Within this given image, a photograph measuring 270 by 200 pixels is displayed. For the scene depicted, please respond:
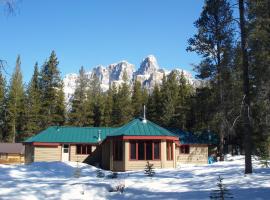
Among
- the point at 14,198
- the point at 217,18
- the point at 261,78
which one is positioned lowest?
the point at 14,198

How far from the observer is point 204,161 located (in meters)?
37.4

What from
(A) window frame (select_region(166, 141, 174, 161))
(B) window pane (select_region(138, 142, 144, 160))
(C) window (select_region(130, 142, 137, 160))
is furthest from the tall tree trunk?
(A) window frame (select_region(166, 141, 174, 161))

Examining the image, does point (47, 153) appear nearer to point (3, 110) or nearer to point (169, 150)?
point (169, 150)

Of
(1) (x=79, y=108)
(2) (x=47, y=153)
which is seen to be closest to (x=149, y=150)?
(2) (x=47, y=153)

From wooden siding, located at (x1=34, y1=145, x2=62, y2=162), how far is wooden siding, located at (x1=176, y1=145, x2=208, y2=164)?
433 inches

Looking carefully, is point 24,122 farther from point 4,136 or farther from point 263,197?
point 263,197

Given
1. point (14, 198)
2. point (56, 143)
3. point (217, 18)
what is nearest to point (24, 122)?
point (56, 143)

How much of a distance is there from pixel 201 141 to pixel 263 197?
1008 inches

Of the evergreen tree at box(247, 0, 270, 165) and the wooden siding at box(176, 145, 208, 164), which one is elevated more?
the evergreen tree at box(247, 0, 270, 165)

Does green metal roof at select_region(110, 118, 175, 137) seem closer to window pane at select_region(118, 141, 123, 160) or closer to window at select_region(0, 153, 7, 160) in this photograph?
window pane at select_region(118, 141, 123, 160)

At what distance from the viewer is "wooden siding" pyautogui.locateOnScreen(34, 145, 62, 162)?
36.2 metres

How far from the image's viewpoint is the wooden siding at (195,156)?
37125mm

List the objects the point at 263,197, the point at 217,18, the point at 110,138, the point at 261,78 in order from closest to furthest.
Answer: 1. the point at 263,197
2. the point at 261,78
3. the point at 110,138
4. the point at 217,18

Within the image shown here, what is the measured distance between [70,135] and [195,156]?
1181 centimetres
